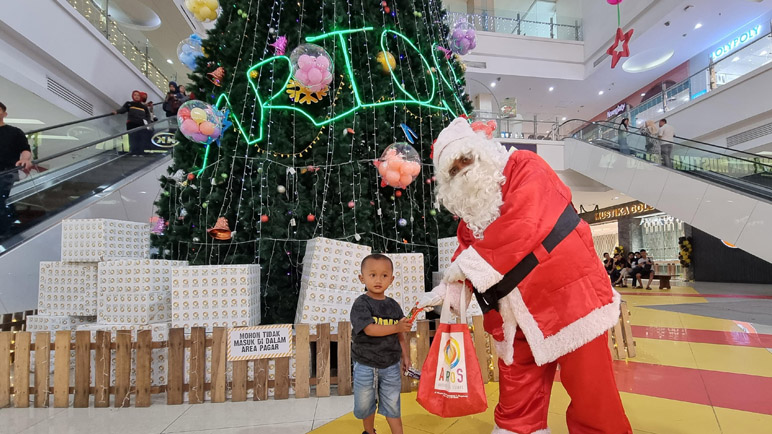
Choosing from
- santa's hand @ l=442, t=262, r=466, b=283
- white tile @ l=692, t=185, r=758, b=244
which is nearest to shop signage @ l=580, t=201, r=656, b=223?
white tile @ l=692, t=185, r=758, b=244

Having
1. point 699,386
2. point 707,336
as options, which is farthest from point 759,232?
point 699,386

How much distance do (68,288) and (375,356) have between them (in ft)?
12.3

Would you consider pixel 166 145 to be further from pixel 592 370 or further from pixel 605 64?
pixel 605 64

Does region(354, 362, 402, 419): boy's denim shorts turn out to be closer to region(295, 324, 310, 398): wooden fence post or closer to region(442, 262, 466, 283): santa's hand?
region(442, 262, 466, 283): santa's hand

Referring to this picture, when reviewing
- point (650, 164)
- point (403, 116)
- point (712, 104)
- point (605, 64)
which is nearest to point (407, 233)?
point (403, 116)

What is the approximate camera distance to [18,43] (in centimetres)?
841

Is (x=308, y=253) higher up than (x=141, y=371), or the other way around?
(x=308, y=253)

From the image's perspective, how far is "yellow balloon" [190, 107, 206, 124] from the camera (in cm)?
398

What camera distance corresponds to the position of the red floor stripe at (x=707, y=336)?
4657 mm

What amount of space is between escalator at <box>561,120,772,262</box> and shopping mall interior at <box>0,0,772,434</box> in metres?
0.06

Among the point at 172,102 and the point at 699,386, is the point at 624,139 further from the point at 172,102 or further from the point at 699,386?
the point at 172,102

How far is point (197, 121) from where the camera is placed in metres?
4.00

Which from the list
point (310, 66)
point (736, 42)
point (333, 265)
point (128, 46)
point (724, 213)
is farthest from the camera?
point (736, 42)

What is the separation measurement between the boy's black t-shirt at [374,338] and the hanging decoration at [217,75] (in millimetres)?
3716
